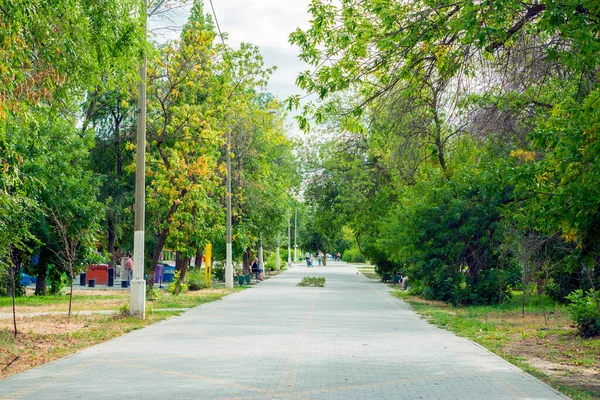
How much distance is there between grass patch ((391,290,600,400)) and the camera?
1065 centimetres

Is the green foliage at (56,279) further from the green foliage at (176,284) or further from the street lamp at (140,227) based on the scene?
the street lamp at (140,227)

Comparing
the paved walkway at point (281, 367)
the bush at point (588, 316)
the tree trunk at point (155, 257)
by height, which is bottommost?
the paved walkway at point (281, 367)

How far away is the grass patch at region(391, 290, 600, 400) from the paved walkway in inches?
16.2

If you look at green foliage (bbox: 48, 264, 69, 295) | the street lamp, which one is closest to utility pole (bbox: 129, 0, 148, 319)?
the street lamp

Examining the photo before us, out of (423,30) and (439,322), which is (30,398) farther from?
(439,322)

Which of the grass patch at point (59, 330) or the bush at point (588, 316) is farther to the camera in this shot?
the bush at point (588, 316)

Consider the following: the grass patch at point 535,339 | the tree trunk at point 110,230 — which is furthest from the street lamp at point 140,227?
the tree trunk at point 110,230

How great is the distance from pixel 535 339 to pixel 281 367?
657cm

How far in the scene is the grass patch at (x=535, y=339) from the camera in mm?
10648

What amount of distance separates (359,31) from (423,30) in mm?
1180

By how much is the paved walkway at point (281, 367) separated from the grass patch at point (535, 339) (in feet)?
1.35

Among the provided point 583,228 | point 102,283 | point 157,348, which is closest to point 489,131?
point 583,228

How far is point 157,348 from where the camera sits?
13.4m

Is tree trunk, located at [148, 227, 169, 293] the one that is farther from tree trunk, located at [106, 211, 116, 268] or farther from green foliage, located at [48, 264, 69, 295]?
tree trunk, located at [106, 211, 116, 268]
